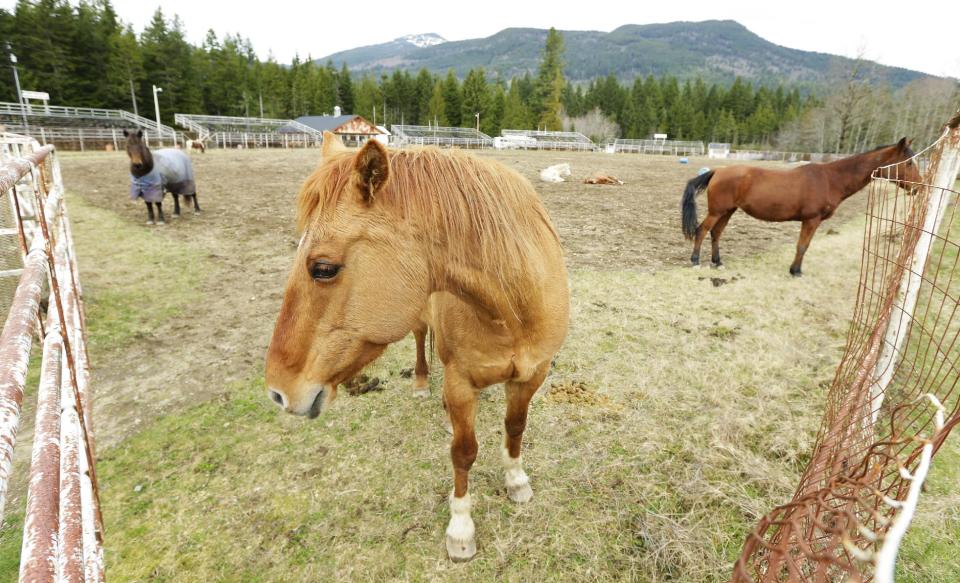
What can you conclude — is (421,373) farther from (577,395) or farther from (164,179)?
(164,179)

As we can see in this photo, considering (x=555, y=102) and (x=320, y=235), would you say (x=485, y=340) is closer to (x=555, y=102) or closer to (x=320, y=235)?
(x=320, y=235)

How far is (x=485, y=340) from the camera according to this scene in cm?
209

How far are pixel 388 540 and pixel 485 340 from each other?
4.33 ft

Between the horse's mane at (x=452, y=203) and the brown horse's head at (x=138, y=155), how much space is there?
28.5ft

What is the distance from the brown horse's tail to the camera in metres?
7.20

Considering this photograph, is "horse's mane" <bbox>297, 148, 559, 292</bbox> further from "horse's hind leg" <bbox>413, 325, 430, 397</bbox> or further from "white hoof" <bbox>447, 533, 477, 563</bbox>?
"horse's hind leg" <bbox>413, 325, 430, 397</bbox>

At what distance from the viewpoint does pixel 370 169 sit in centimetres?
155

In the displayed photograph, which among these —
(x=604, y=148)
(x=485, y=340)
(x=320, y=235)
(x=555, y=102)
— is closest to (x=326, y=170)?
(x=320, y=235)

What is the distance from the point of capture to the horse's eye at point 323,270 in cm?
159

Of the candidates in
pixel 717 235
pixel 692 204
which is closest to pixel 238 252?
pixel 692 204

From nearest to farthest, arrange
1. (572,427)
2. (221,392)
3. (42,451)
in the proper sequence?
(42,451) < (572,427) < (221,392)

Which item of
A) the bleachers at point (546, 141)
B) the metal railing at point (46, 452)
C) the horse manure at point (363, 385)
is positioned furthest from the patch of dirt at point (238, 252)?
the bleachers at point (546, 141)

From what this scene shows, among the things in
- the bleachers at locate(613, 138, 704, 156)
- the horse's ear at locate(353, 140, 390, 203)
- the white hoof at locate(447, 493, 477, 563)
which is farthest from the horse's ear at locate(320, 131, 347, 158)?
the bleachers at locate(613, 138, 704, 156)

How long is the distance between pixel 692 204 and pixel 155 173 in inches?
397
